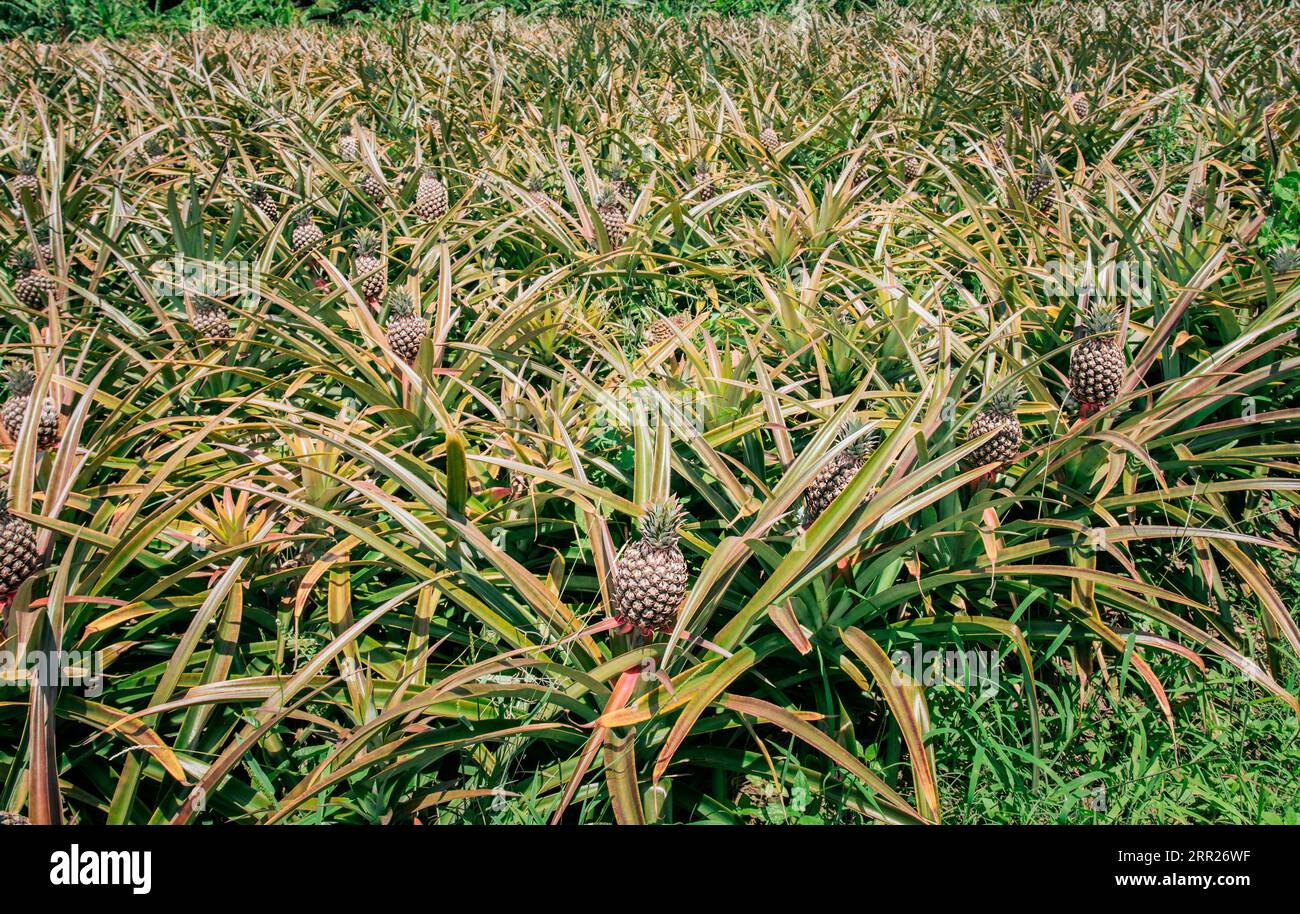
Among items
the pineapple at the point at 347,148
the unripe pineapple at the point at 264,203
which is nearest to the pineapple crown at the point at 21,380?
the unripe pineapple at the point at 264,203

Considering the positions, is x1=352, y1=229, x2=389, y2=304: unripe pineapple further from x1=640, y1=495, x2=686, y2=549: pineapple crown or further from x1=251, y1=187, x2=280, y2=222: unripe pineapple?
x1=640, y1=495, x2=686, y2=549: pineapple crown

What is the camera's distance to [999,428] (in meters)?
1.85

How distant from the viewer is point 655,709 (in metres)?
1.50

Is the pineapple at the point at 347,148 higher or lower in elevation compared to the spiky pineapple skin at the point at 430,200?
higher

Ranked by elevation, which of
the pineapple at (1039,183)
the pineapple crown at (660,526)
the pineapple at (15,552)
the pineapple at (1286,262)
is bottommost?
the pineapple crown at (660,526)

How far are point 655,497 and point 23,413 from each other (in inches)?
65.2

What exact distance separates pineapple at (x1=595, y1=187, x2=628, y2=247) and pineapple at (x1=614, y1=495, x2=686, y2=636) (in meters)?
2.11

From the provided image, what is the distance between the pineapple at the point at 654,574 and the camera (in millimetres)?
1481

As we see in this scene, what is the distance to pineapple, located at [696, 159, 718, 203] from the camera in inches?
140

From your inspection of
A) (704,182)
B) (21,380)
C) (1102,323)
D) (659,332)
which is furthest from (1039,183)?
(21,380)

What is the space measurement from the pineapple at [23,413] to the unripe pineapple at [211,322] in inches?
21.5

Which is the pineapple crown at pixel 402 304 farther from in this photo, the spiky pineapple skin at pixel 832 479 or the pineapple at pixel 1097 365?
the pineapple at pixel 1097 365

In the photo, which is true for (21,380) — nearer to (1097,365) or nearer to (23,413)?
(23,413)

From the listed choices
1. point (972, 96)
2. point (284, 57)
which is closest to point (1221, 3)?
point (972, 96)
